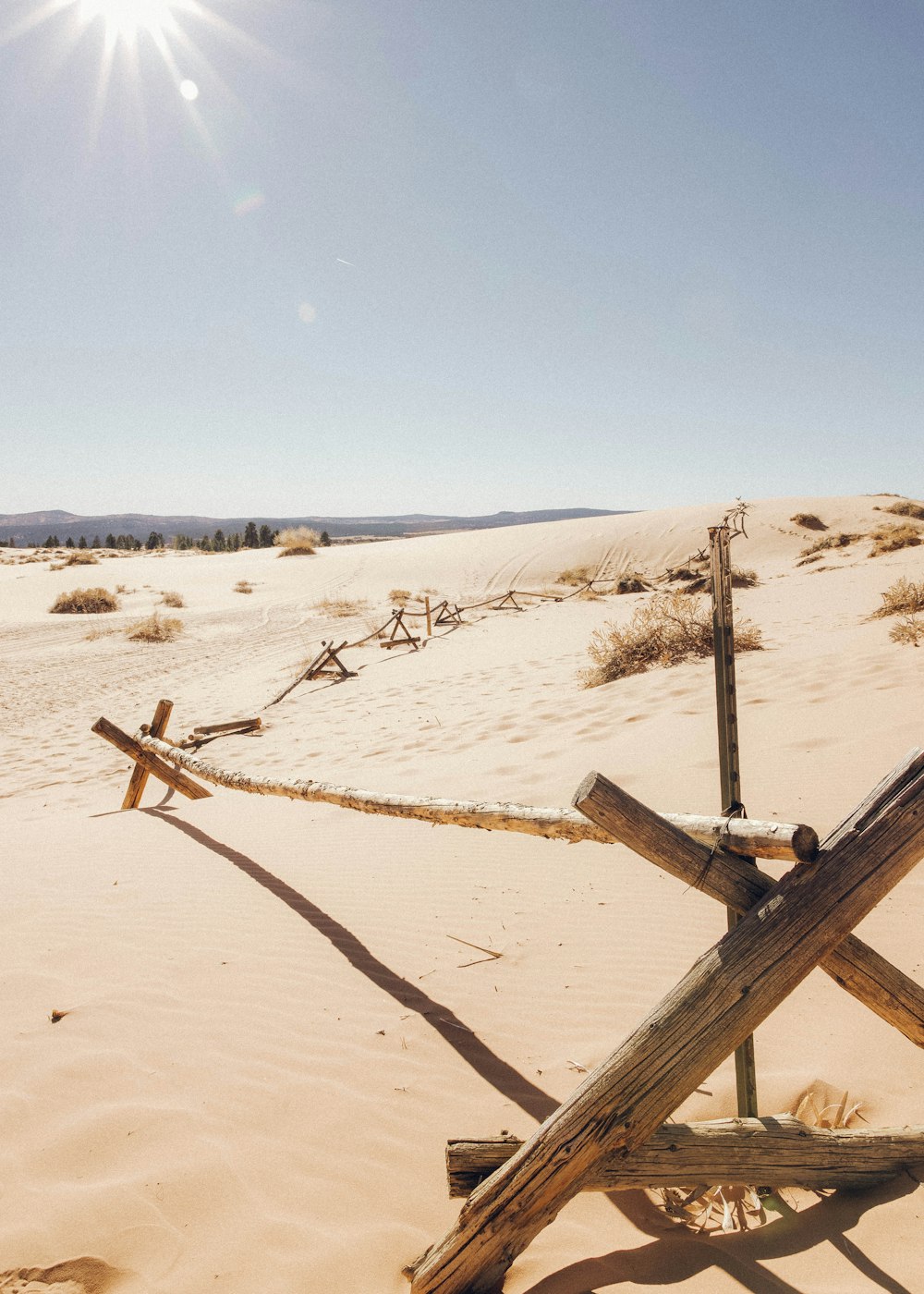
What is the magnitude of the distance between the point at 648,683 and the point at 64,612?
22.5 meters

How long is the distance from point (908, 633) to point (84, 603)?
25.1 metres

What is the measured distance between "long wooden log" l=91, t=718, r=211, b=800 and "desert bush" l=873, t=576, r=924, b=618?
9.98 metres

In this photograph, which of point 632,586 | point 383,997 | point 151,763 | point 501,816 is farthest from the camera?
point 632,586

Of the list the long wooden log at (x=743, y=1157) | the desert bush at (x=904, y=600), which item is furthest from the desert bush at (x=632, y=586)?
the long wooden log at (x=743, y=1157)

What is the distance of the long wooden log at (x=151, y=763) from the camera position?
23.4 ft

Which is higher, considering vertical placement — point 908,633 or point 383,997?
point 908,633

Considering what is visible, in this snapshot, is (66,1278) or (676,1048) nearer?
(676,1048)

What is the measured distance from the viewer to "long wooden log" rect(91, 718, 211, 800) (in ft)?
23.4

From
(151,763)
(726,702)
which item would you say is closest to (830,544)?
(151,763)

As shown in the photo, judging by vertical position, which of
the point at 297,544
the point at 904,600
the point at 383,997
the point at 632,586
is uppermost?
the point at 297,544

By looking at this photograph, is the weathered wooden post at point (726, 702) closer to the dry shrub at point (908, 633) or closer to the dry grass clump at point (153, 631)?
the dry shrub at point (908, 633)

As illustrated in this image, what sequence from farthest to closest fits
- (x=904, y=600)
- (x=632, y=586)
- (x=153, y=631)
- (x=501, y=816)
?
(x=632, y=586), (x=153, y=631), (x=904, y=600), (x=501, y=816)

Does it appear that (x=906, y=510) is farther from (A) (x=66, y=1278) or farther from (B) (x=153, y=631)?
(A) (x=66, y=1278)

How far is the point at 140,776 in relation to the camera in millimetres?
7238
